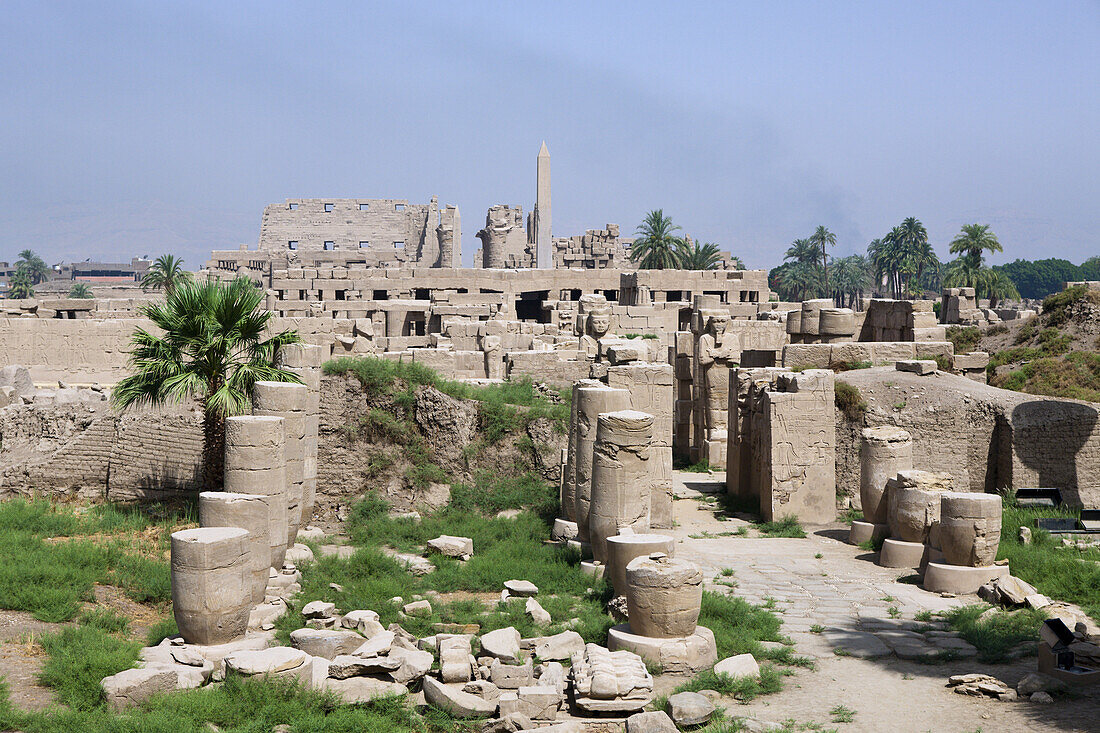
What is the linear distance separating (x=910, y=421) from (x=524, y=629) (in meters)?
8.99

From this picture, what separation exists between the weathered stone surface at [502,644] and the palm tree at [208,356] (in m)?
6.58

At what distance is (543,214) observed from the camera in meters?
72.4

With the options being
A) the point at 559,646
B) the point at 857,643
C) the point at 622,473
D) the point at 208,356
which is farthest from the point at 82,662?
the point at 857,643

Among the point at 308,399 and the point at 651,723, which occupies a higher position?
the point at 308,399

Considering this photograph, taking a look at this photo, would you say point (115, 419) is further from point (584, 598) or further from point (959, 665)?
point (959, 665)

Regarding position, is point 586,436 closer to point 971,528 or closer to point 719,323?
point 971,528

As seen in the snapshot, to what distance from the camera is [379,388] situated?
59.8 ft

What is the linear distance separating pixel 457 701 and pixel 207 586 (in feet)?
9.12

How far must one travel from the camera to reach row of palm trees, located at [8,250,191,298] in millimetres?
44563

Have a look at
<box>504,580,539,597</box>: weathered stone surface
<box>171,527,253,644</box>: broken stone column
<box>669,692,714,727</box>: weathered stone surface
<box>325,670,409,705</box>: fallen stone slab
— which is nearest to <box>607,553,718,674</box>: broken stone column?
<box>669,692,714,727</box>: weathered stone surface

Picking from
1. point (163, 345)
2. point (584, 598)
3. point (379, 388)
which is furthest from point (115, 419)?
point (584, 598)

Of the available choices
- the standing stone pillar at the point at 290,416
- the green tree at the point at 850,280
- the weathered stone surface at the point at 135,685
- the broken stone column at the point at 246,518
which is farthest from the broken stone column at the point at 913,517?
the green tree at the point at 850,280

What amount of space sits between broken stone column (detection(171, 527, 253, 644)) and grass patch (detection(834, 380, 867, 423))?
11017 mm

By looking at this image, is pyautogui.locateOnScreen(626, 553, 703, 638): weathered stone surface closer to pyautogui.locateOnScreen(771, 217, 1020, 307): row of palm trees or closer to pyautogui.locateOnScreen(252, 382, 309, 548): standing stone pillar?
pyautogui.locateOnScreen(252, 382, 309, 548): standing stone pillar
